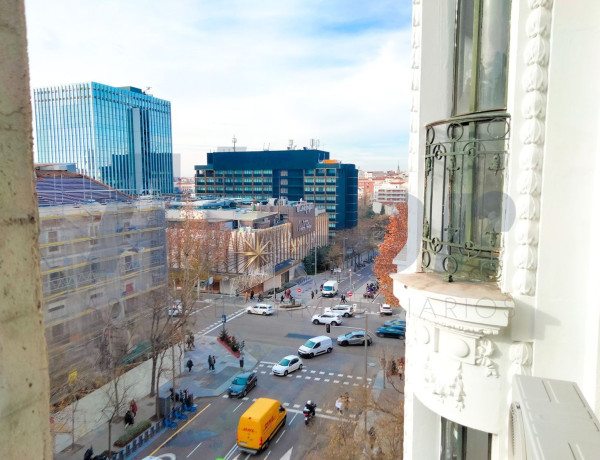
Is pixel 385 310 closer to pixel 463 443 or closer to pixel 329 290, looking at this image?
pixel 329 290

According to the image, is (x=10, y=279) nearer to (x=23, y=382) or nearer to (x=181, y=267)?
(x=23, y=382)

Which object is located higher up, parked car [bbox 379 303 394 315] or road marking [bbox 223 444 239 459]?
parked car [bbox 379 303 394 315]

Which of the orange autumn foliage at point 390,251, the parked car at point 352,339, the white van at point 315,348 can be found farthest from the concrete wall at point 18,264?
the parked car at point 352,339

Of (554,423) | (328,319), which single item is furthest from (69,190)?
(554,423)

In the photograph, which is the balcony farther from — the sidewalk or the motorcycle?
the sidewalk

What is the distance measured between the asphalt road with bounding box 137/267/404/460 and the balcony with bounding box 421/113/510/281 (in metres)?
12.9

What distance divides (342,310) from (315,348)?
27.7 feet

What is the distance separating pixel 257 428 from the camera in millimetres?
14984

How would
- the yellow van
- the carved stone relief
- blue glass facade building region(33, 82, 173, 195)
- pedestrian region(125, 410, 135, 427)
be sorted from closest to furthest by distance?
1. the carved stone relief
2. the yellow van
3. pedestrian region(125, 410, 135, 427)
4. blue glass facade building region(33, 82, 173, 195)

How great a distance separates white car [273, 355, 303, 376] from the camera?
21.6 m

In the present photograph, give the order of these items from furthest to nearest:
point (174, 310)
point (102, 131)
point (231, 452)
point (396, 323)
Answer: point (102, 131) → point (396, 323) → point (174, 310) → point (231, 452)

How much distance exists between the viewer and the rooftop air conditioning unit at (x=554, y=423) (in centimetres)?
185

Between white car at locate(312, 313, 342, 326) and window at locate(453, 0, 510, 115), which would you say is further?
white car at locate(312, 313, 342, 326)

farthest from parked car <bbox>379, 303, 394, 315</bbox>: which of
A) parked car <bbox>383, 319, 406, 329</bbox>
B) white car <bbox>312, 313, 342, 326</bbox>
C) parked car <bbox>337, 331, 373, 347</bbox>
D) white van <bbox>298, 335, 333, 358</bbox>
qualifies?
white van <bbox>298, 335, 333, 358</bbox>
